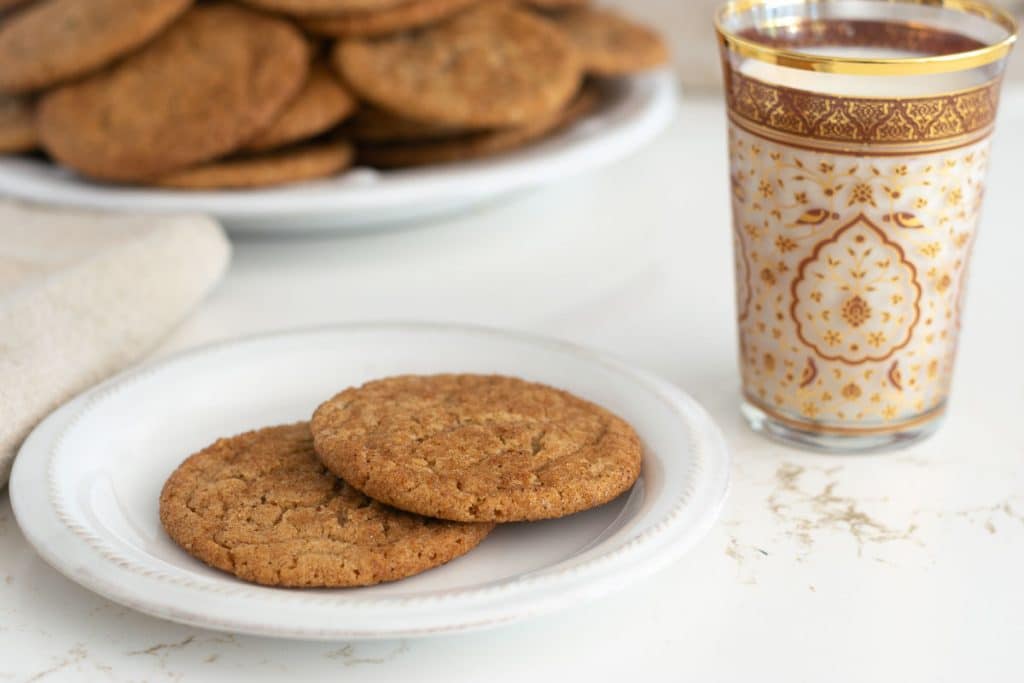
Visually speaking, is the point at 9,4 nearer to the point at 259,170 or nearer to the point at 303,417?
the point at 259,170

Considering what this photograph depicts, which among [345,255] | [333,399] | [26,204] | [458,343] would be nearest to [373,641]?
[333,399]

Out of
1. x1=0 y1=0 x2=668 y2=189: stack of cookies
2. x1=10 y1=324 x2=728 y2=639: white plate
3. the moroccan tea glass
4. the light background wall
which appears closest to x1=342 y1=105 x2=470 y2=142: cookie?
x1=0 y1=0 x2=668 y2=189: stack of cookies

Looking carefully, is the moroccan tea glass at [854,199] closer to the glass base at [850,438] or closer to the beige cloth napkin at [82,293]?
the glass base at [850,438]

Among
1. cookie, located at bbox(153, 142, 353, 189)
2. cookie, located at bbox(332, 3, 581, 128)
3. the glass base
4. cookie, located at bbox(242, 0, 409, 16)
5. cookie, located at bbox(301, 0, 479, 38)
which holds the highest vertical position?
cookie, located at bbox(242, 0, 409, 16)

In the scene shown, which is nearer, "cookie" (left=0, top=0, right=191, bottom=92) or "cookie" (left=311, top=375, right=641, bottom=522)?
"cookie" (left=311, top=375, right=641, bottom=522)

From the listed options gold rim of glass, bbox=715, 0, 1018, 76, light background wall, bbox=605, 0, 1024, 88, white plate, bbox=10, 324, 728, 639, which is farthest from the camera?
light background wall, bbox=605, 0, 1024, 88

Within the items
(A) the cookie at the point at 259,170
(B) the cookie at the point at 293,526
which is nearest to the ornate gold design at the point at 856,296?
(B) the cookie at the point at 293,526

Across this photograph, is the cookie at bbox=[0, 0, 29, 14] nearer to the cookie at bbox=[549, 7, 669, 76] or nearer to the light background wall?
the cookie at bbox=[549, 7, 669, 76]
